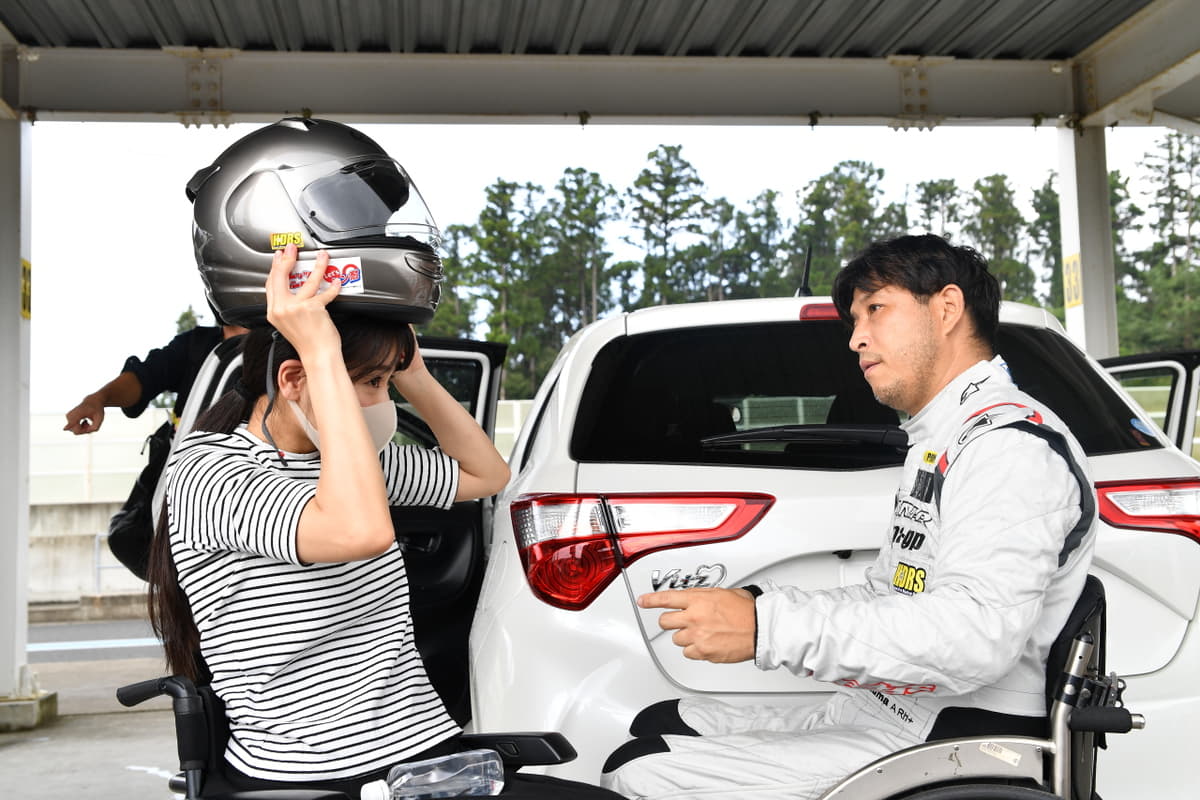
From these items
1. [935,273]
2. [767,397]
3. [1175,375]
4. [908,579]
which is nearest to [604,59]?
[1175,375]

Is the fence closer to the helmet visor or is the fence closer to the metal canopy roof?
the metal canopy roof

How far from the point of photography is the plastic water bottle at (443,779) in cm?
170

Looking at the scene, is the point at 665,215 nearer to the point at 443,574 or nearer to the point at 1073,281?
the point at 1073,281

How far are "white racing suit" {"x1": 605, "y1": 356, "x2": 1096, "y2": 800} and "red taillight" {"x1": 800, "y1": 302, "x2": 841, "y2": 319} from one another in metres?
0.74

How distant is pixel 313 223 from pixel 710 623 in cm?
84

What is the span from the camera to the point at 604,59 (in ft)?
25.8

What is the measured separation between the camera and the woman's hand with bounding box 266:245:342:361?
1.70 metres

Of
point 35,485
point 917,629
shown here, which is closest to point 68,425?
point 917,629

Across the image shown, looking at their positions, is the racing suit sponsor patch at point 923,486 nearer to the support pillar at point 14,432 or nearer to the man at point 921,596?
the man at point 921,596

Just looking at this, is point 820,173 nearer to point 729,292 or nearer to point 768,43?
point 729,292

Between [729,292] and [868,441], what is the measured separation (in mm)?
19503

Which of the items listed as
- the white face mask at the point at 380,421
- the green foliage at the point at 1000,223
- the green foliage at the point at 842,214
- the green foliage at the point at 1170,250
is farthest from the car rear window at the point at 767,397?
the green foliage at the point at 1170,250

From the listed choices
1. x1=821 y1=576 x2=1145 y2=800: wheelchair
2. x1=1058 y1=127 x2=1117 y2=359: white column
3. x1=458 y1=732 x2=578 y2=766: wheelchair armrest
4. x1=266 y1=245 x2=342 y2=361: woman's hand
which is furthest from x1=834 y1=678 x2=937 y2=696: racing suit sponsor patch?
x1=1058 y1=127 x2=1117 y2=359: white column

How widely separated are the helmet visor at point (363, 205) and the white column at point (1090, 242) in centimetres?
752
